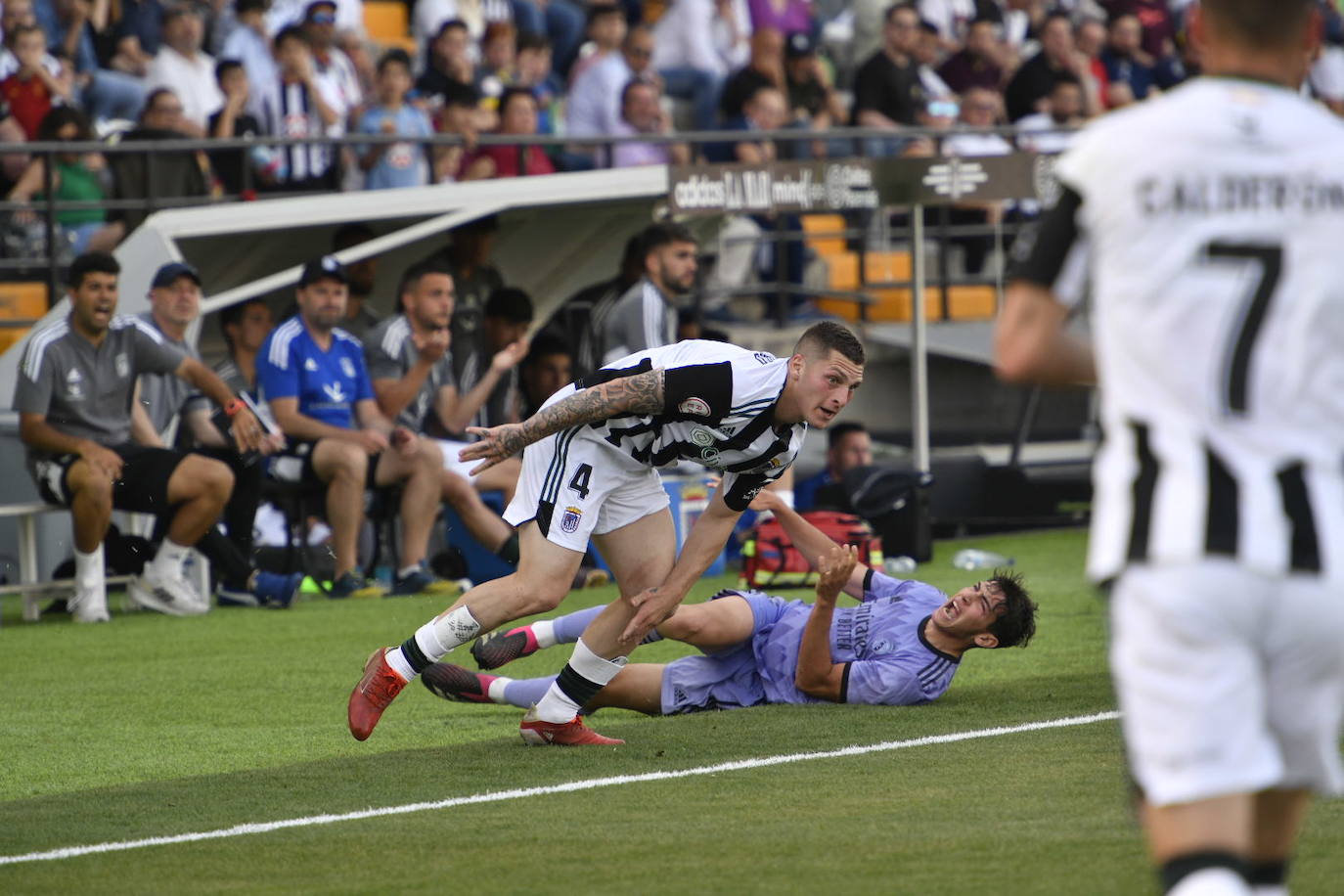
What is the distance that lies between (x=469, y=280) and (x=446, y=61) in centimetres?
295

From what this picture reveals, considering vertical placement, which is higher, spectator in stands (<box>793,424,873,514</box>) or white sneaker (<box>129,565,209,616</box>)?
spectator in stands (<box>793,424,873,514</box>)

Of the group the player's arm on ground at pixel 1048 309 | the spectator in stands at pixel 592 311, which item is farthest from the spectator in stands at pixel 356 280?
the player's arm on ground at pixel 1048 309

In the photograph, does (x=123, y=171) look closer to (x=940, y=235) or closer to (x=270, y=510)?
(x=270, y=510)

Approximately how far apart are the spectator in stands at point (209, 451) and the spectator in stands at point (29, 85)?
245 centimetres

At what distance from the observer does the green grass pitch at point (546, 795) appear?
507 centimetres

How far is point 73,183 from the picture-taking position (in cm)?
1348

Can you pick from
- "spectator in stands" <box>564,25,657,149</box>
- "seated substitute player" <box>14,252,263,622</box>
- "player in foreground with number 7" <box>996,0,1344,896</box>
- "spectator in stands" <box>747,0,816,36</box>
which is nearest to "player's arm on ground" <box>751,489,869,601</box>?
"seated substitute player" <box>14,252,263,622</box>

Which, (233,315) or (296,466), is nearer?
(296,466)

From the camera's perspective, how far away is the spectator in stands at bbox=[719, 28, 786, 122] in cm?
1733

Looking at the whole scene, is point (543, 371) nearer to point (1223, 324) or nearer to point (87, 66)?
point (87, 66)

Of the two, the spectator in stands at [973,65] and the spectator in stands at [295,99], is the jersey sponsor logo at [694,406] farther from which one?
the spectator in stands at [973,65]

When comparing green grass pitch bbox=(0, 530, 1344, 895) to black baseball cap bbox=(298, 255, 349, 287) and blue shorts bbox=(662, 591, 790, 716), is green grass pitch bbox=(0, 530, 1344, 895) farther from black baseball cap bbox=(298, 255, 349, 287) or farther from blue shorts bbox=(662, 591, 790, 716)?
black baseball cap bbox=(298, 255, 349, 287)

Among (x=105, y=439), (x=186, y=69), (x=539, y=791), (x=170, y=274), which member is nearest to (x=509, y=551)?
(x=105, y=439)

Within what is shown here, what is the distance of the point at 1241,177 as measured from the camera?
311cm
